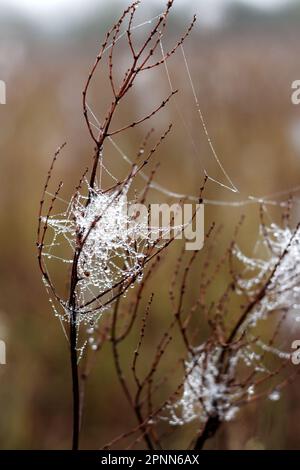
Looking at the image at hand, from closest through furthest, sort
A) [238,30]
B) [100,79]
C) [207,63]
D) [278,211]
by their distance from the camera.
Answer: [207,63]
[278,211]
[238,30]
[100,79]

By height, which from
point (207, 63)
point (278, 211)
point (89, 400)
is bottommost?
point (89, 400)

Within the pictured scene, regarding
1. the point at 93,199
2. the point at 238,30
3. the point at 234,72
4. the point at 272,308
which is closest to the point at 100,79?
the point at 238,30

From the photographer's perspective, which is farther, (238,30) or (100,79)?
(100,79)
